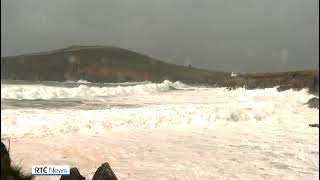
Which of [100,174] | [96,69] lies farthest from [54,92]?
[96,69]

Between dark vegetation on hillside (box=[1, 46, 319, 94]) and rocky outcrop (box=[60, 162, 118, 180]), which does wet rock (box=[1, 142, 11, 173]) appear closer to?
rocky outcrop (box=[60, 162, 118, 180])

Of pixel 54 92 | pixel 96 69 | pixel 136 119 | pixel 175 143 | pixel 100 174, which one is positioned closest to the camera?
pixel 100 174

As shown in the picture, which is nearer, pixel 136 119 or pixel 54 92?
pixel 136 119

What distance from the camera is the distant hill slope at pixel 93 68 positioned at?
105 meters

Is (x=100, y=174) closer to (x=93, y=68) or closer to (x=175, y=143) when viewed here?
(x=175, y=143)

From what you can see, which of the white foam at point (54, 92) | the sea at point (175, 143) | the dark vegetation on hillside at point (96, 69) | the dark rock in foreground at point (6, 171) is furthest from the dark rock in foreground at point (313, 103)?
the dark vegetation on hillside at point (96, 69)

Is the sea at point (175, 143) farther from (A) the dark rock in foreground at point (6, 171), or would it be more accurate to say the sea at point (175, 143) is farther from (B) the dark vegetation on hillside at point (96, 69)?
(B) the dark vegetation on hillside at point (96, 69)

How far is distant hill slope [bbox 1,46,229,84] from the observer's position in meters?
105

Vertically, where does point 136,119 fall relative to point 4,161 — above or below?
below

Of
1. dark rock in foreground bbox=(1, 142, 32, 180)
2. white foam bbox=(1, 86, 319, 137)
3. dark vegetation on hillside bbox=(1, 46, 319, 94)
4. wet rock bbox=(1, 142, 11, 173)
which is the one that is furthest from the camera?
dark vegetation on hillside bbox=(1, 46, 319, 94)

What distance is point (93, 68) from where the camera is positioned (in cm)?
11775

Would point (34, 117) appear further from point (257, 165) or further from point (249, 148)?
point (257, 165)

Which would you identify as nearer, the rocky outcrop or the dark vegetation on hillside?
the rocky outcrop

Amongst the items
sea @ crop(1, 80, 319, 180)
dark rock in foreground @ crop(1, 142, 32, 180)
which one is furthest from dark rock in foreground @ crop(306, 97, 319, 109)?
dark rock in foreground @ crop(1, 142, 32, 180)
